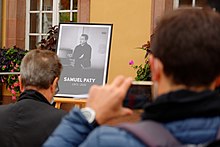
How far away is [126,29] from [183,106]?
7078 mm

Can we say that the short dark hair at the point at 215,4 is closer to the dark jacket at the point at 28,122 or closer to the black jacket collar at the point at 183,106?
the black jacket collar at the point at 183,106

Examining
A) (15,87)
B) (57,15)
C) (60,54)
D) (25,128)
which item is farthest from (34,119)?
(57,15)

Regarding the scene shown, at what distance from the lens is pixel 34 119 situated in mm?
3041

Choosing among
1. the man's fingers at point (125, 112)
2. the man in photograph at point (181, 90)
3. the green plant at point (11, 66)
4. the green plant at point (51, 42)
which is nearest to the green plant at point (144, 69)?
the green plant at point (51, 42)

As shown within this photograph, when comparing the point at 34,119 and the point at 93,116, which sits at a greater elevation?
the point at 93,116

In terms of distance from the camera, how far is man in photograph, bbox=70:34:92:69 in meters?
7.04

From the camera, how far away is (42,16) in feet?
34.5

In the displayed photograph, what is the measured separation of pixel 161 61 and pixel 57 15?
8.64 metres

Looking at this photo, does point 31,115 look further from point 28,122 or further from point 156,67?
point 156,67

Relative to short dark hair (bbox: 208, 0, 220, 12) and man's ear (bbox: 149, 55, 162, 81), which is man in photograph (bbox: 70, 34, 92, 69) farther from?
man's ear (bbox: 149, 55, 162, 81)

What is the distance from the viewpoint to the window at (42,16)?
1009cm

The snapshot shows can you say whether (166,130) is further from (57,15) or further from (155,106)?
(57,15)

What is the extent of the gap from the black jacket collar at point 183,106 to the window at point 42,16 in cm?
846

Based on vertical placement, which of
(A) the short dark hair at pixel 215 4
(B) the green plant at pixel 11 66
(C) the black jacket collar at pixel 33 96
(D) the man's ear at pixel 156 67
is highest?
(A) the short dark hair at pixel 215 4
